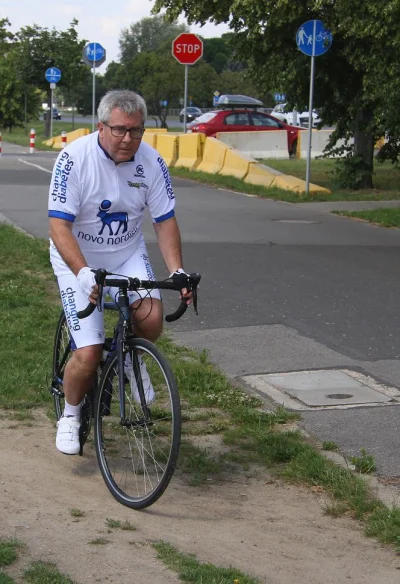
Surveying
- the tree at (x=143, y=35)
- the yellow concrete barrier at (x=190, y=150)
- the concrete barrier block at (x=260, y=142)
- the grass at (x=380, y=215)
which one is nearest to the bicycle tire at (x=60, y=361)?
the grass at (x=380, y=215)

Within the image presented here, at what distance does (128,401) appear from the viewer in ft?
17.3

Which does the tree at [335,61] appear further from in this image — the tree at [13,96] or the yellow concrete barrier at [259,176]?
the tree at [13,96]

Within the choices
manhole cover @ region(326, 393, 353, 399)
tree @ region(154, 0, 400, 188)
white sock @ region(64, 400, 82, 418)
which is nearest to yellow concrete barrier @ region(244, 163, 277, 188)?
tree @ region(154, 0, 400, 188)

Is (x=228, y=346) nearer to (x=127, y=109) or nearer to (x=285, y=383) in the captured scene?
(x=285, y=383)

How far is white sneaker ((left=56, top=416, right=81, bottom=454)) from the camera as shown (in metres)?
5.53

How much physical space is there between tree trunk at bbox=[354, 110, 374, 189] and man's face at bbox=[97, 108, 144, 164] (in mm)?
16301

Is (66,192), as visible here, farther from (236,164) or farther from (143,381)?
(236,164)

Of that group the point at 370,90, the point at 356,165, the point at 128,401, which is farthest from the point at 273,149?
the point at 128,401

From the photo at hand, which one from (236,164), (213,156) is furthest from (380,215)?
(213,156)

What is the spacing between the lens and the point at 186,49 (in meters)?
27.7

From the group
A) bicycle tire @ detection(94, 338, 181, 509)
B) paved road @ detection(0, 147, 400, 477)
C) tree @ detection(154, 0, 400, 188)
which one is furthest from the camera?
tree @ detection(154, 0, 400, 188)

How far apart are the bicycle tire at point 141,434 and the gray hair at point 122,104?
1.04 metres

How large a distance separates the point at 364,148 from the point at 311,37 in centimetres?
356

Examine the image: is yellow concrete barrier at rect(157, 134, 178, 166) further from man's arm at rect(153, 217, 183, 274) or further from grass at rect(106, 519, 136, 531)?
grass at rect(106, 519, 136, 531)
